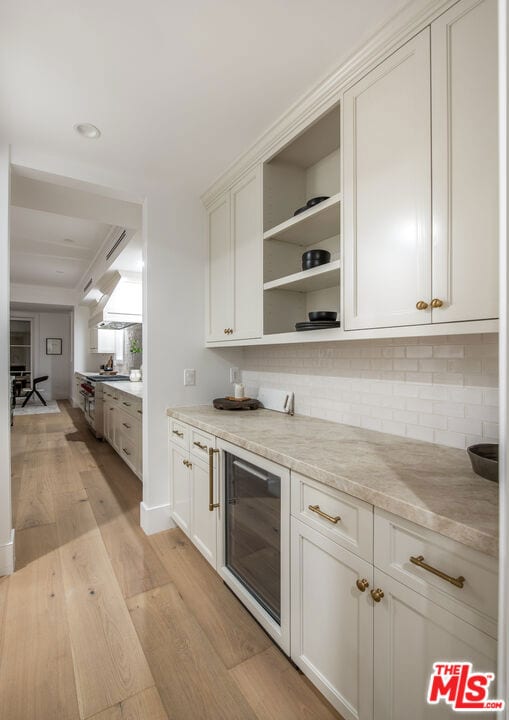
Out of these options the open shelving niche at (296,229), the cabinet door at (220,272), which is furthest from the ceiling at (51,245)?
the open shelving niche at (296,229)

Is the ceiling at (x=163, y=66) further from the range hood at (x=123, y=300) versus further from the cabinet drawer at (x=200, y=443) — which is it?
the range hood at (x=123, y=300)

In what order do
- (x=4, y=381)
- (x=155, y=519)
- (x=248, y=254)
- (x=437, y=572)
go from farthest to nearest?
(x=155, y=519) < (x=248, y=254) < (x=4, y=381) < (x=437, y=572)

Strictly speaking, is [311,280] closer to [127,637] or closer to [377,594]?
[377,594]

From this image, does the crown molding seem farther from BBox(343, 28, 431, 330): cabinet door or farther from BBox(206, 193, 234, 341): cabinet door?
BBox(206, 193, 234, 341): cabinet door

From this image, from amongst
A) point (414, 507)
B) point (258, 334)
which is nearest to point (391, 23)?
point (258, 334)

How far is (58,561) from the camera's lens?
2193mm

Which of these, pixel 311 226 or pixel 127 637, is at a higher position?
pixel 311 226

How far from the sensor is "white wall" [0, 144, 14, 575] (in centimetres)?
198

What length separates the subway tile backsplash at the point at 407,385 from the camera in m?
1.37

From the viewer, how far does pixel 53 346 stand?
32.7 ft

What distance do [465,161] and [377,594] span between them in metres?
1.34

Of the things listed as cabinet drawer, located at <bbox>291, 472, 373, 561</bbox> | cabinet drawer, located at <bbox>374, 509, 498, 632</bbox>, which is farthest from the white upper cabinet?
cabinet drawer, located at <bbox>374, 509, 498, 632</bbox>

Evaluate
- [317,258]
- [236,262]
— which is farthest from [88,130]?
[317,258]

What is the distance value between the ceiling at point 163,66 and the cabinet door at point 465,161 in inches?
12.1
